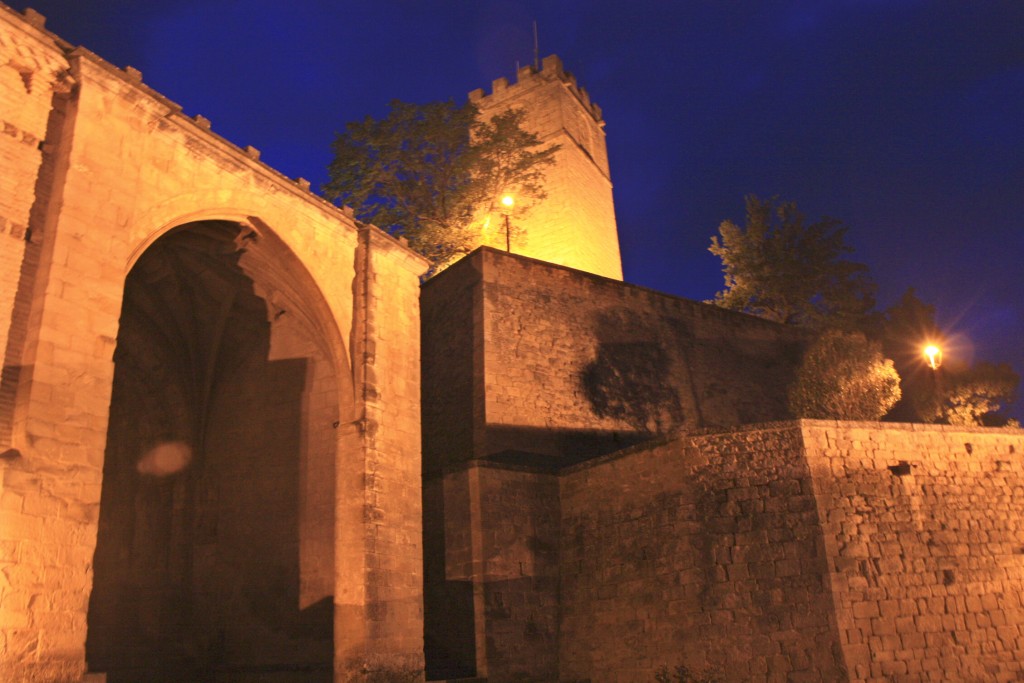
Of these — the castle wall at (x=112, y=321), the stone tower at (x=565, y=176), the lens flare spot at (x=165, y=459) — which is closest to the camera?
the castle wall at (x=112, y=321)

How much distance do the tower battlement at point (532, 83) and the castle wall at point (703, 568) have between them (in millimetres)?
18423

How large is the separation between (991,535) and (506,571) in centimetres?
646

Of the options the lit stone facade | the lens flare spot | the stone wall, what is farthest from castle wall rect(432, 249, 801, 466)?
the stone wall

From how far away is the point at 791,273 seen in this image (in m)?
24.1

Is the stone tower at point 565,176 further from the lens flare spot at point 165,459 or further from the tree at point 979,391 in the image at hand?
the lens flare spot at point 165,459

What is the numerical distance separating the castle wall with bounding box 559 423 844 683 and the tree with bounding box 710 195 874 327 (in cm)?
1398

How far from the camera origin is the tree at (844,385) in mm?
16109

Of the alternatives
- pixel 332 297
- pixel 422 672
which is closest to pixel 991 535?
pixel 422 672

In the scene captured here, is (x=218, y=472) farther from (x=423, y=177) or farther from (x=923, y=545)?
(x=423, y=177)

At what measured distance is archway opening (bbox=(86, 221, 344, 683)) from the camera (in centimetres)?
1060

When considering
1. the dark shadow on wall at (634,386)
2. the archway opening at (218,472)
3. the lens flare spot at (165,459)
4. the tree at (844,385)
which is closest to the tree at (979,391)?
the tree at (844,385)

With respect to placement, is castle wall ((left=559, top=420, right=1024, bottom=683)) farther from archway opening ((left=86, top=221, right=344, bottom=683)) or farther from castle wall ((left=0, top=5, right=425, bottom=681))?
archway opening ((left=86, top=221, right=344, bottom=683))

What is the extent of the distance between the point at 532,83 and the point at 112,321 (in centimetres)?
2232

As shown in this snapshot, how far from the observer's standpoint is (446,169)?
22906 mm
